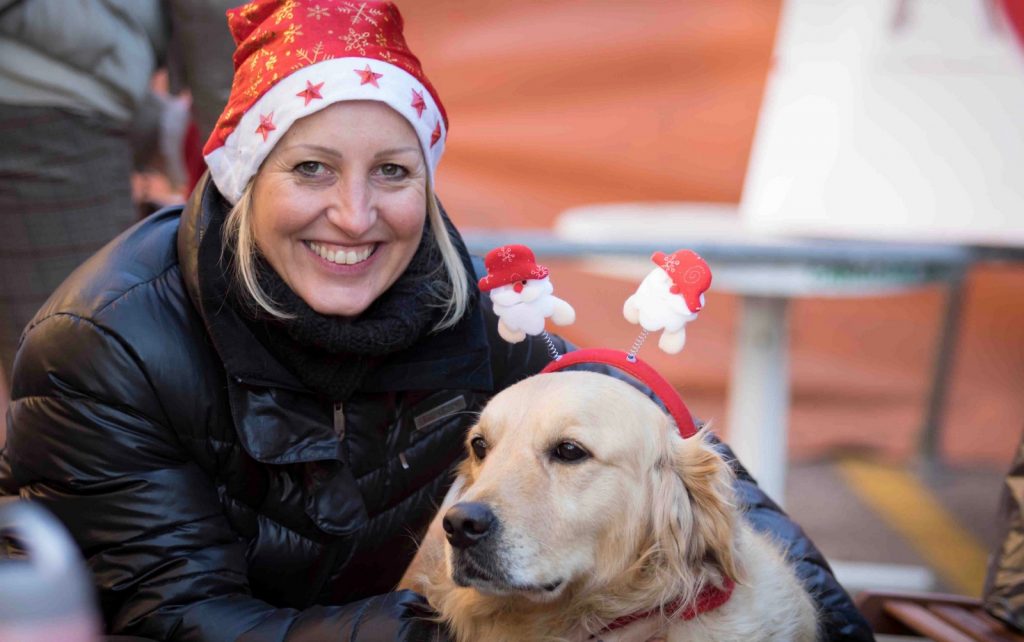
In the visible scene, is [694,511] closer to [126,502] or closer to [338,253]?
[338,253]

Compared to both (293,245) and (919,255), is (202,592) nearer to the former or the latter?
(293,245)

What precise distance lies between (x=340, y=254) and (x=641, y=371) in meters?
0.62

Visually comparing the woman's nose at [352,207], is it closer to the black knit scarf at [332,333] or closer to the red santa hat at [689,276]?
the black knit scarf at [332,333]

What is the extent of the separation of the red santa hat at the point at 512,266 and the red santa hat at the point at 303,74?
0.29 meters

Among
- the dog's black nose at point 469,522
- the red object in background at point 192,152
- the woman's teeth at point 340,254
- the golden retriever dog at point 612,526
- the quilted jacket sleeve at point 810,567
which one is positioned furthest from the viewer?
the red object in background at point 192,152

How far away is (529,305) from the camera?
6.48ft

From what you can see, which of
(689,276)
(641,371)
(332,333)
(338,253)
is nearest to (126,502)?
(332,333)

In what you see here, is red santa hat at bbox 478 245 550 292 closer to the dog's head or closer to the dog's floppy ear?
the dog's head

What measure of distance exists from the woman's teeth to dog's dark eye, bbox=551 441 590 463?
1.81 feet

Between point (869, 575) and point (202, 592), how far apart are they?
281 centimetres

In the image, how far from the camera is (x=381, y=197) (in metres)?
2.04

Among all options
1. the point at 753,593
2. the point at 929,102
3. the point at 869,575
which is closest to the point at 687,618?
the point at 753,593

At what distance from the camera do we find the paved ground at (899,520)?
397cm

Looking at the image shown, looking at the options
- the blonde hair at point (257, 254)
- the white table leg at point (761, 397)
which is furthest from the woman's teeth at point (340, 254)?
the white table leg at point (761, 397)
